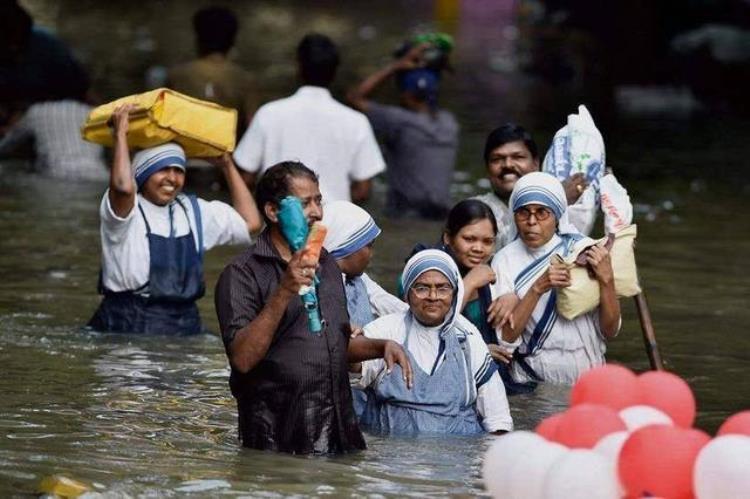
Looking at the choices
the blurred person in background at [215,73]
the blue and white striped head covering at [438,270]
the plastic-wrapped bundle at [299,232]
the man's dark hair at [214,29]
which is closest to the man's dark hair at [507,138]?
the blue and white striped head covering at [438,270]

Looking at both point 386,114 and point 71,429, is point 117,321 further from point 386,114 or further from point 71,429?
point 386,114

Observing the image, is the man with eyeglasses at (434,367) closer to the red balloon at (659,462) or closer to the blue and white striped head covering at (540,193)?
the blue and white striped head covering at (540,193)

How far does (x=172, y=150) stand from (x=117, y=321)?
42.0 inches

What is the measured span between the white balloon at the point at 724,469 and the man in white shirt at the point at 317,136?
21.5ft

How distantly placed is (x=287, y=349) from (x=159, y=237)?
2.71 m

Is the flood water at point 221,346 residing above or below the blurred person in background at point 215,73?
below

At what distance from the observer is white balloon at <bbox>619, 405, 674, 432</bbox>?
6414 mm

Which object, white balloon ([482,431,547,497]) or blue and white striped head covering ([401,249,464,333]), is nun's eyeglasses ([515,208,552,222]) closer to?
blue and white striped head covering ([401,249,464,333])

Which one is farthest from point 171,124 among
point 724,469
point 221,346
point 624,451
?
point 724,469

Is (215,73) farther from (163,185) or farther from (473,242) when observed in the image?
(473,242)

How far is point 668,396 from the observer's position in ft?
21.4

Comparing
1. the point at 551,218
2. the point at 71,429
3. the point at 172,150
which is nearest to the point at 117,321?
the point at 172,150

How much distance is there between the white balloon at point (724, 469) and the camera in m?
5.76

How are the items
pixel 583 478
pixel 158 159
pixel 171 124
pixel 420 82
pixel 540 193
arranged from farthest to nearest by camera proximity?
pixel 420 82, pixel 158 159, pixel 171 124, pixel 540 193, pixel 583 478
